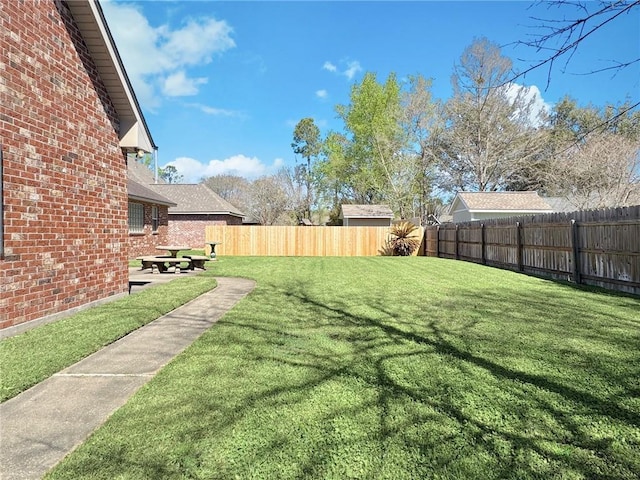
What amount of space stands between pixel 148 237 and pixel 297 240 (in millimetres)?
8167

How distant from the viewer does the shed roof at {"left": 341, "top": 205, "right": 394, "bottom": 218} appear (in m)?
29.9

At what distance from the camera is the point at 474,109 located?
28.0m

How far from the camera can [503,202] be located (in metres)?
23.4

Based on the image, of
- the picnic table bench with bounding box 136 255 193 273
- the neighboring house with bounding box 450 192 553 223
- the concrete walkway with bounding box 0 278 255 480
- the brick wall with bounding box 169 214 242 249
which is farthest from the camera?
the brick wall with bounding box 169 214 242 249

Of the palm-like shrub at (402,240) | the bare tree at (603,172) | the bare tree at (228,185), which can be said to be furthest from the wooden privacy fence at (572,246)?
the bare tree at (228,185)

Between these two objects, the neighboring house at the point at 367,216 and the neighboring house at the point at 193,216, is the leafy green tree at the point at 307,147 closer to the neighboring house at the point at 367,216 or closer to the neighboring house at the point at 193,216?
the neighboring house at the point at 367,216

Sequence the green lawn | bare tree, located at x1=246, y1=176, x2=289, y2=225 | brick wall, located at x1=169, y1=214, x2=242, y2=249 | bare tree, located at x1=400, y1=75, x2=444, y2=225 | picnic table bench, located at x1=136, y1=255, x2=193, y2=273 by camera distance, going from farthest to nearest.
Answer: bare tree, located at x1=246, y1=176, x2=289, y2=225 < bare tree, located at x1=400, y1=75, x2=444, y2=225 < brick wall, located at x1=169, y1=214, x2=242, y2=249 < picnic table bench, located at x1=136, y1=255, x2=193, y2=273 < the green lawn

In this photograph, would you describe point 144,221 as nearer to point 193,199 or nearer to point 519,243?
point 193,199

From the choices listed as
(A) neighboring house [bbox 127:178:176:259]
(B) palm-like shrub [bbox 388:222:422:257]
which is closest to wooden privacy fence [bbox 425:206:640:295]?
(B) palm-like shrub [bbox 388:222:422:257]

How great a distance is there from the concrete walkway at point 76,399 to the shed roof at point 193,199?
72.3 ft

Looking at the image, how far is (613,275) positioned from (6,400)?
1091 cm

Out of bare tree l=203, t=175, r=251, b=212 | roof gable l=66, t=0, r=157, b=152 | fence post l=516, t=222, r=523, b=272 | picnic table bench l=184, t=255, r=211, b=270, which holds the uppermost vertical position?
bare tree l=203, t=175, r=251, b=212

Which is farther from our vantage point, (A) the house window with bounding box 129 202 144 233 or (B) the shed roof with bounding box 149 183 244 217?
(B) the shed roof with bounding box 149 183 244 217

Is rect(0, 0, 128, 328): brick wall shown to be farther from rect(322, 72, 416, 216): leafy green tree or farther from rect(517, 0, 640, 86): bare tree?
rect(322, 72, 416, 216): leafy green tree
